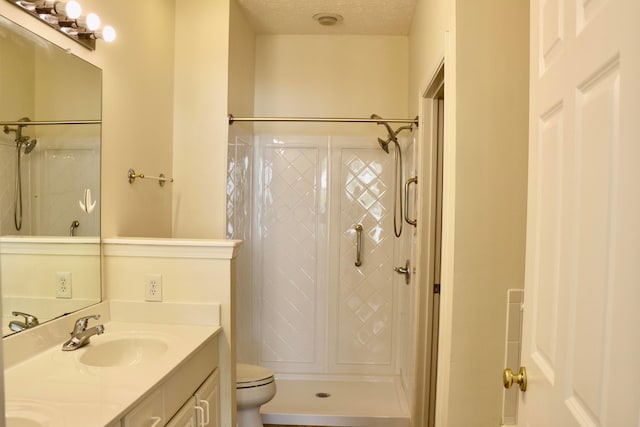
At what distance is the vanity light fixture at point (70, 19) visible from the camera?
5.56ft

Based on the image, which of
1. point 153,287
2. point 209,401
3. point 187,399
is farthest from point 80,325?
point 209,401

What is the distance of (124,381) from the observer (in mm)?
1441

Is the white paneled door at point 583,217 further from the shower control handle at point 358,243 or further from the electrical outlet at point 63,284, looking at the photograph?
the shower control handle at point 358,243

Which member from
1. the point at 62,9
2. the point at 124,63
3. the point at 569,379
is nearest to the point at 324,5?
the point at 124,63

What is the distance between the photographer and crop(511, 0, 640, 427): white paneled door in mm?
678

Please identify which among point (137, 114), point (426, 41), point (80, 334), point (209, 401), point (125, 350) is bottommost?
point (209, 401)

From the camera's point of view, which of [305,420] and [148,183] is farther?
[305,420]

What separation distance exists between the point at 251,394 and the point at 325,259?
53.6 inches

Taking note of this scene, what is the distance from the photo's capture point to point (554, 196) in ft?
3.29

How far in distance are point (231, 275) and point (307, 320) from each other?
1.72 m

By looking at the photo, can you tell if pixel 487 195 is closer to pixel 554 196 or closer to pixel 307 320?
pixel 554 196

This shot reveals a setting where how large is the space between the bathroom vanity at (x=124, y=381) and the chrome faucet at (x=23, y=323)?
0.11 meters

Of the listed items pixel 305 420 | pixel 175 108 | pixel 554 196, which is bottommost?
pixel 305 420

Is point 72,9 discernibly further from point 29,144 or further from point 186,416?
point 186,416
